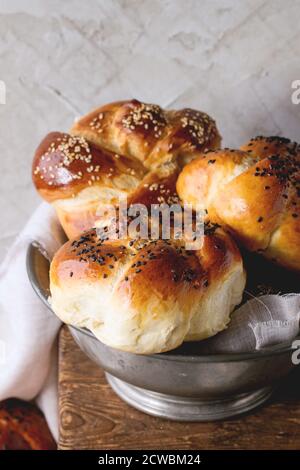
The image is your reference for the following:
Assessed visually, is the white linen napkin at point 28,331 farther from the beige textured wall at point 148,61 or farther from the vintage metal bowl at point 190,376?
the beige textured wall at point 148,61

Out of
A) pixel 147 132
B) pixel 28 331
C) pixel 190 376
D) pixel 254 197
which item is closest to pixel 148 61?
pixel 147 132

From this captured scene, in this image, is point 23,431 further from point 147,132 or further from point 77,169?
point 147,132

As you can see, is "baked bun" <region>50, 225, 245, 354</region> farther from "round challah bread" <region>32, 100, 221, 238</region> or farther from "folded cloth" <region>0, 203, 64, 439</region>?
"folded cloth" <region>0, 203, 64, 439</region>

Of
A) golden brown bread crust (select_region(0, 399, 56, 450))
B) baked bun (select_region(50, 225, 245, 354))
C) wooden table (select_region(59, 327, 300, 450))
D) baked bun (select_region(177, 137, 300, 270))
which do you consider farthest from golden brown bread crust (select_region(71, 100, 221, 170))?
golden brown bread crust (select_region(0, 399, 56, 450))

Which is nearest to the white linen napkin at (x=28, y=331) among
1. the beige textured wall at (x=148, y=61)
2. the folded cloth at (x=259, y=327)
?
the beige textured wall at (x=148, y=61)

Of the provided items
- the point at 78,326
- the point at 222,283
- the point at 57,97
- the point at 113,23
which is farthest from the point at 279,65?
the point at 78,326
